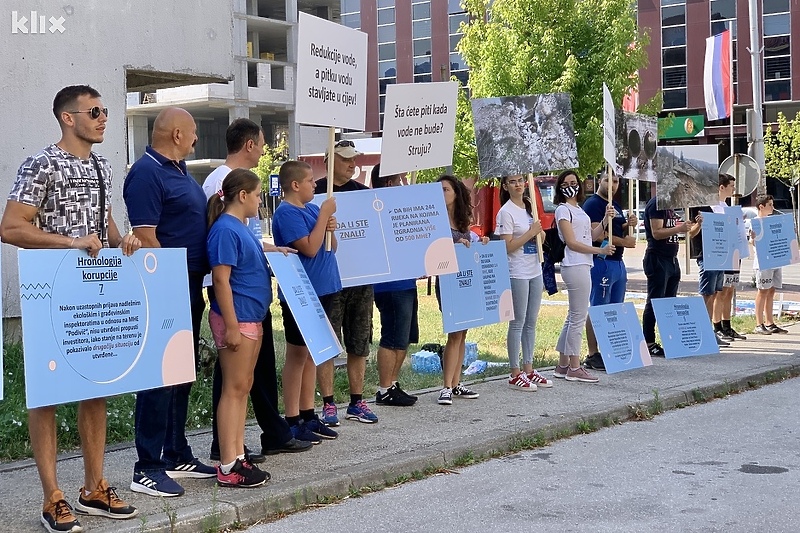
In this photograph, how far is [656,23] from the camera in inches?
2034

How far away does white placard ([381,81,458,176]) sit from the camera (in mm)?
8406

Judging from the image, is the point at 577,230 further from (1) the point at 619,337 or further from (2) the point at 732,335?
(2) the point at 732,335

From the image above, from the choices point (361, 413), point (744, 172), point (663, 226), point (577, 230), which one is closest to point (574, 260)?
point (577, 230)

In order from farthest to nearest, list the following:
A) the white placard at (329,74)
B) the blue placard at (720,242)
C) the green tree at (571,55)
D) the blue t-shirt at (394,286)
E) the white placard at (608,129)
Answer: the green tree at (571,55) < the blue placard at (720,242) < the white placard at (608,129) < the blue t-shirt at (394,286) < the white placard at (329,74)

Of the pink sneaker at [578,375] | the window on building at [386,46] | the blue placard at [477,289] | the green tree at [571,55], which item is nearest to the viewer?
the blue placard at [477,289]

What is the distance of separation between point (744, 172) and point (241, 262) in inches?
463

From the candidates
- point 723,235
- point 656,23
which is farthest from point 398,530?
point 656,23

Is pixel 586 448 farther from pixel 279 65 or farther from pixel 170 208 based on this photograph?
pixel 279 65

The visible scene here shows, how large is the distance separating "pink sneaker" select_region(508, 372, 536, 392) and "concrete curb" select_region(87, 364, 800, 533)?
1.03m

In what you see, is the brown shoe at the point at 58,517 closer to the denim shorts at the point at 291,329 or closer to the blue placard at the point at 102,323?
the blue placard at the point at 102,323

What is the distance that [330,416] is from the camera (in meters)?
7.72

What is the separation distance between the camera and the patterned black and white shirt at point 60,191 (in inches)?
200

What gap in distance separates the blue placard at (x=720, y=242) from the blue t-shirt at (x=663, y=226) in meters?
0.80

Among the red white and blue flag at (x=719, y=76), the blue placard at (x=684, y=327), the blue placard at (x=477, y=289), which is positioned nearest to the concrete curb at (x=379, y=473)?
the blue placard at (x=477, y=289)
